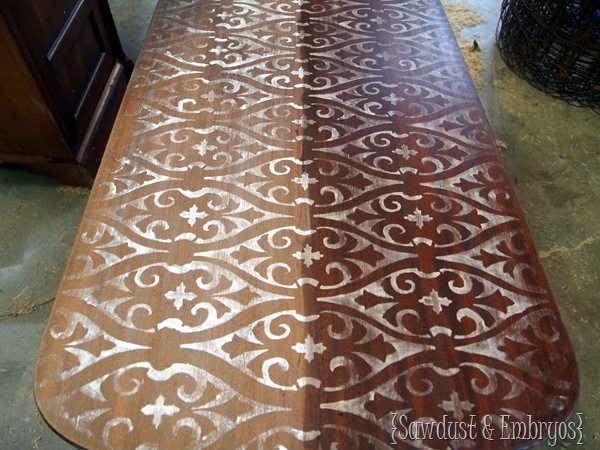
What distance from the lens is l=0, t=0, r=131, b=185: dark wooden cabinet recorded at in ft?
3.57

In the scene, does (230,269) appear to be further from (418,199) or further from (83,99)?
(83,99)

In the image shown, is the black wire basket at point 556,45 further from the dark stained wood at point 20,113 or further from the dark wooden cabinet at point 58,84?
the dark stained wood at point 20,113

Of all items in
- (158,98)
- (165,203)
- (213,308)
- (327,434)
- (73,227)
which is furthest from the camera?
(73,227)

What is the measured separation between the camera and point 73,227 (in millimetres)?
1338

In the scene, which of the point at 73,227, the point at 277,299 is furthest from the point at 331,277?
the point at 73,227

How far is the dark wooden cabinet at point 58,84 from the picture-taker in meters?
1.09

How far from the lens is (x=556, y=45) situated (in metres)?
1.74

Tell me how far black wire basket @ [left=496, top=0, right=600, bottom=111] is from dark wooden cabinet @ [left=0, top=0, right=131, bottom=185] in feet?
4.58

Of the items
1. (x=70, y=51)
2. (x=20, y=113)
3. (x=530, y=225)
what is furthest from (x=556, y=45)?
(x=20, y=113)

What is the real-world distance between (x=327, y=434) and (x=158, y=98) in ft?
2.38

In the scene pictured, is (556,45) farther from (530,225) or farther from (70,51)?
(70,51)

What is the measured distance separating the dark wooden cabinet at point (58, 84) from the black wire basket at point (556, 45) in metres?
1.40

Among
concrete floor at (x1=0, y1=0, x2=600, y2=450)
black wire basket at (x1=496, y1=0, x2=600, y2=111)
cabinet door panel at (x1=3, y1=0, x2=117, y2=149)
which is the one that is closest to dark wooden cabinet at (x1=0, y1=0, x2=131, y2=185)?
cabinet door panel at (x1=3, y1=0, x2=117, y2=149)

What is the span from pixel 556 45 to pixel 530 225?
2.64 feet
